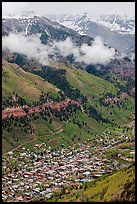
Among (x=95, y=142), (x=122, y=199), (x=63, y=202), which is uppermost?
(x=122, y=199)

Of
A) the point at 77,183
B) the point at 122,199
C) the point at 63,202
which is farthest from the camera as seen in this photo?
the point at 77,183

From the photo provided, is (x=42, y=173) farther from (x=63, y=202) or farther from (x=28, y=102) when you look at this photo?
(x=28, y=102)

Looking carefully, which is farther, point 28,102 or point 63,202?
point 28,102

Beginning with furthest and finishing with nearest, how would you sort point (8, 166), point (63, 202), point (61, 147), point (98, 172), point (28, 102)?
1. point (28, 102)
2. point (61, 147)
3. point (8, 166)
4. point (98, 172)
5. point (63, 202)

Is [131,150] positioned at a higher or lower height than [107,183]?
lower

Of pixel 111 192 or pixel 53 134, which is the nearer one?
pixel 111 192

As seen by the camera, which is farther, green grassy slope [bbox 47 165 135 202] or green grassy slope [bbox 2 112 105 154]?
green grassy slope [bbox 2 112 105 154]

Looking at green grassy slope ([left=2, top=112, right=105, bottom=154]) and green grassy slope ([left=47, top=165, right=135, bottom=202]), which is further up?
green grassy slope ([left=47, top=165, right=135, bottom=202])

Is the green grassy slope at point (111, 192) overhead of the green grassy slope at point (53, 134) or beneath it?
overhead

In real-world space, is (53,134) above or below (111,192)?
below

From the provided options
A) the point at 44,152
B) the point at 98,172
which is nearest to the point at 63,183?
the point at 98,172

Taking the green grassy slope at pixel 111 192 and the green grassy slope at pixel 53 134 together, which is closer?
the green grassy slope at pixel 111 192
